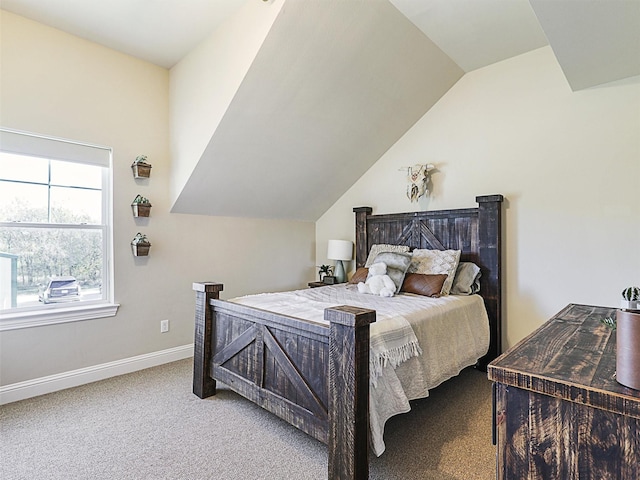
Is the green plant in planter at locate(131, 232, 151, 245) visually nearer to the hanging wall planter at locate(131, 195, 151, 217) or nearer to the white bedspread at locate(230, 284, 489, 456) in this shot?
the hanging wall planter at locate(131, 195, 151, 217)

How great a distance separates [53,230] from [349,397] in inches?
113

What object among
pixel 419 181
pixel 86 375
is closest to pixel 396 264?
pixel 419 181

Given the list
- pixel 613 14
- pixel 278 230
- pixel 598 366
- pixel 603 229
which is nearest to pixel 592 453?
pixel 598 366

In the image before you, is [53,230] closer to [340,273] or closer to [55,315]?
[55,315]

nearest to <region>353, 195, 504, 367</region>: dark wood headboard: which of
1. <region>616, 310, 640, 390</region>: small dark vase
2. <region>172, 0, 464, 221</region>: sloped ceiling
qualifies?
<region>172, 0, 464, 221</region>: sloped ceiling

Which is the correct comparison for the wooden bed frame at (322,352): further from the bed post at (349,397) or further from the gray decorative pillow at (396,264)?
the gray decorative pillow at (396,264)

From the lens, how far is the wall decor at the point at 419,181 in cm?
376

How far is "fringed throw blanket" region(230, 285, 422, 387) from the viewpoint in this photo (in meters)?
1.84

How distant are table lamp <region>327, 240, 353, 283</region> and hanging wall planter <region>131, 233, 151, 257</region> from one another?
2.10 m

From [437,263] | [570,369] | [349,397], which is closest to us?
[570,369]

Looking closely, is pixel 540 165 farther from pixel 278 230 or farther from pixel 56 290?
pixel 56 290

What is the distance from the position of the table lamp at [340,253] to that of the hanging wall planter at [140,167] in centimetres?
223

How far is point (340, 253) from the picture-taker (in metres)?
4.27

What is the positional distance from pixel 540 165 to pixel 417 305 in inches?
72.5
